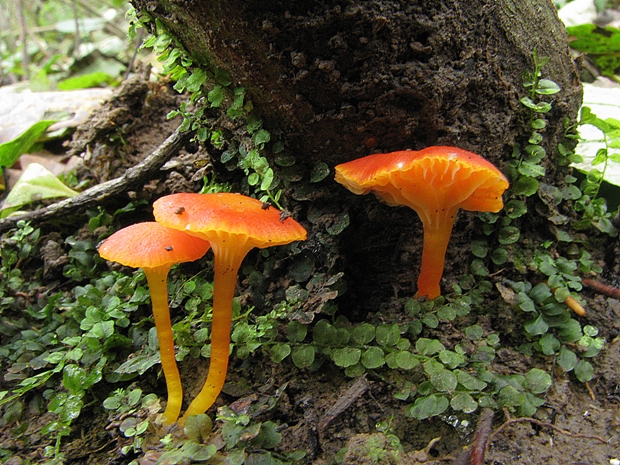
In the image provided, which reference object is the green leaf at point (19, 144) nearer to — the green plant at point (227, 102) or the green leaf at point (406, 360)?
the green plant at point (227, 102)

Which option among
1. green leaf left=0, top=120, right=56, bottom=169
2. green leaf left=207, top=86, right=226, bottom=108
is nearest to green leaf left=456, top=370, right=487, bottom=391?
green leaf left=207, top=86, right=226, bottom=108

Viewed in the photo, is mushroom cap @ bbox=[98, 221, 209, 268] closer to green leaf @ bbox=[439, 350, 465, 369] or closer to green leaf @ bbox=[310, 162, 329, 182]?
green leaf @ bbox=[310, 162, 329, 182]

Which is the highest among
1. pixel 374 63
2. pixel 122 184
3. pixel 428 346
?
pixel 374 63

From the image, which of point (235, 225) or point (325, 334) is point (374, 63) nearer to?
point (235, 225)

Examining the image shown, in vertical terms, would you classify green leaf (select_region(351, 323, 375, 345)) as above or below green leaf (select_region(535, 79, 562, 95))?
below

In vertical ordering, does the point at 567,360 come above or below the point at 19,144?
below

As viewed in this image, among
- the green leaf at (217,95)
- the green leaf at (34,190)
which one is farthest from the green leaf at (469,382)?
the green leaf at (34,190)

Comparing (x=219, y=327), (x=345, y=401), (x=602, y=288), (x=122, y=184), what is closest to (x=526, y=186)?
(x=602, y=288)

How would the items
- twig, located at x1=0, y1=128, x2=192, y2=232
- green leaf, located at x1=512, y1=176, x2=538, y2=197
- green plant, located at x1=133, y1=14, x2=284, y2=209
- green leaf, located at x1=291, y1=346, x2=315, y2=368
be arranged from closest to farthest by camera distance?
green leaf, located at x1=291, y1=346, x2=315, y2=368 → green plant, located at x1=133, y1=14, x2=284, y2=209 → green leaf, located at x1=512, y1=176, x2=538, y2=197 → twig, located at x1=0, y1=128, x2=192, y2=232

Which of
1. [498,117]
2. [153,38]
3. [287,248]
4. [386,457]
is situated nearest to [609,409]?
[386,457]
